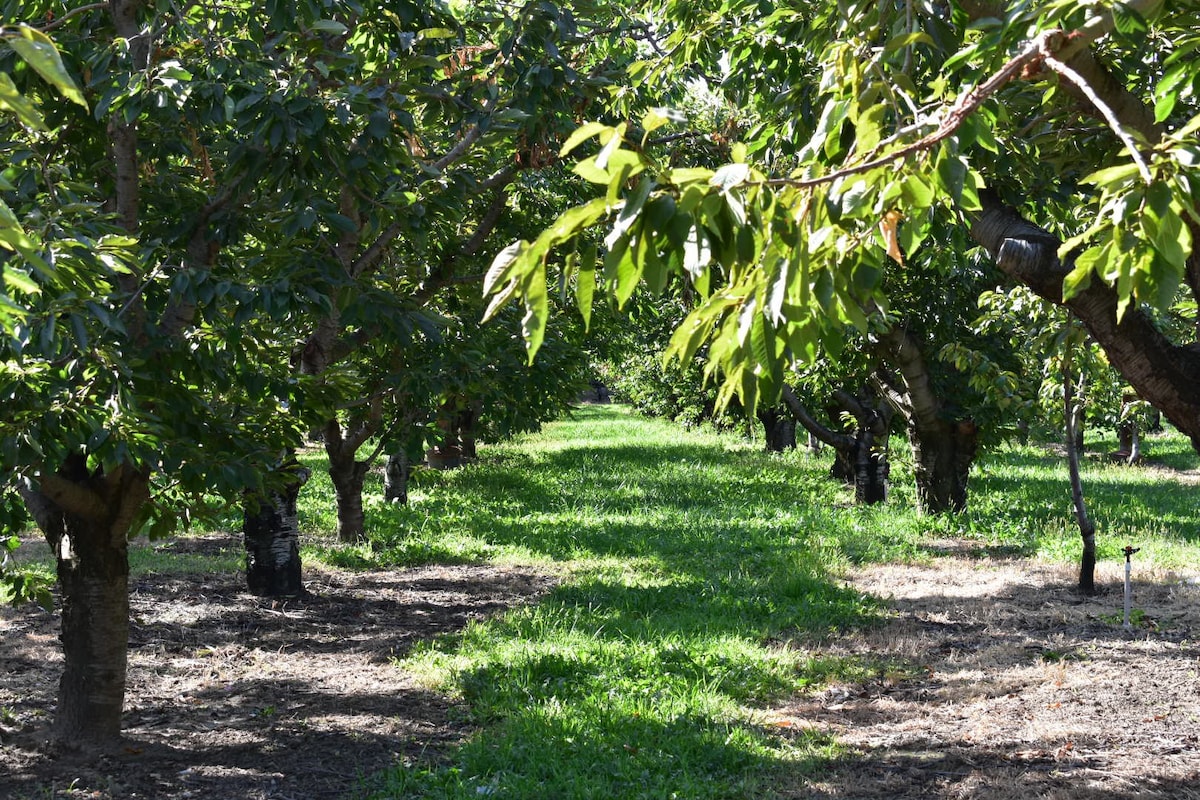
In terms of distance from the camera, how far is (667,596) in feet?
32.0

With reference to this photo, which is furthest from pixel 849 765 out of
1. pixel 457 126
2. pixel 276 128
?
pixel 457 126

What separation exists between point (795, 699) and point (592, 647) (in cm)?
159

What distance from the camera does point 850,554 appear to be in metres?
12.0

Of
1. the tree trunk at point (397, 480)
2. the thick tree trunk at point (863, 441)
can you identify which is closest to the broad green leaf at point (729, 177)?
the thick tree trunk at point (863, 441)

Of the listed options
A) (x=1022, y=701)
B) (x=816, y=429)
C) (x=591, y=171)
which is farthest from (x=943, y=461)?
(x=591, y=171)

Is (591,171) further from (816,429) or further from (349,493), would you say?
(816,429)

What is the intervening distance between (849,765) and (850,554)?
662 centimetres

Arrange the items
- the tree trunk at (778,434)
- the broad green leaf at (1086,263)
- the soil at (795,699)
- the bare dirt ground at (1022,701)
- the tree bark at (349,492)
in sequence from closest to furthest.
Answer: the broad green leaf at (1086,263)
the bare dirt ground at (1022,701)
the soil at (795,699)
the tree bark at (349,492)
the tree trunk at (778,434)

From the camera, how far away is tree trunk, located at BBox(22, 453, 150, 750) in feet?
18.3

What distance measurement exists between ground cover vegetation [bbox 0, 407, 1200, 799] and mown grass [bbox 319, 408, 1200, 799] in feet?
0.09

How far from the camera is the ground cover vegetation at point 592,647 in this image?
554 centimetres

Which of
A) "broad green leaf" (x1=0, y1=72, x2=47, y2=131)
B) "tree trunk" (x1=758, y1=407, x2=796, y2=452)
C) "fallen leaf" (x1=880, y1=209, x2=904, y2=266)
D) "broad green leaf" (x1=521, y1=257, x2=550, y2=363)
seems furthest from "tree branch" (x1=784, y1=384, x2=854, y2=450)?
"broad green leaf" (x1=0, y1=72, x2=47, y2=131)

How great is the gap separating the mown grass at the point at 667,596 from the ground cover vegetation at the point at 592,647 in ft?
0.09

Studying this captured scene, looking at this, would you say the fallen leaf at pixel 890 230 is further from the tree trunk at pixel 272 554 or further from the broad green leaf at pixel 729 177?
the tree trunk at pixel 272 554
